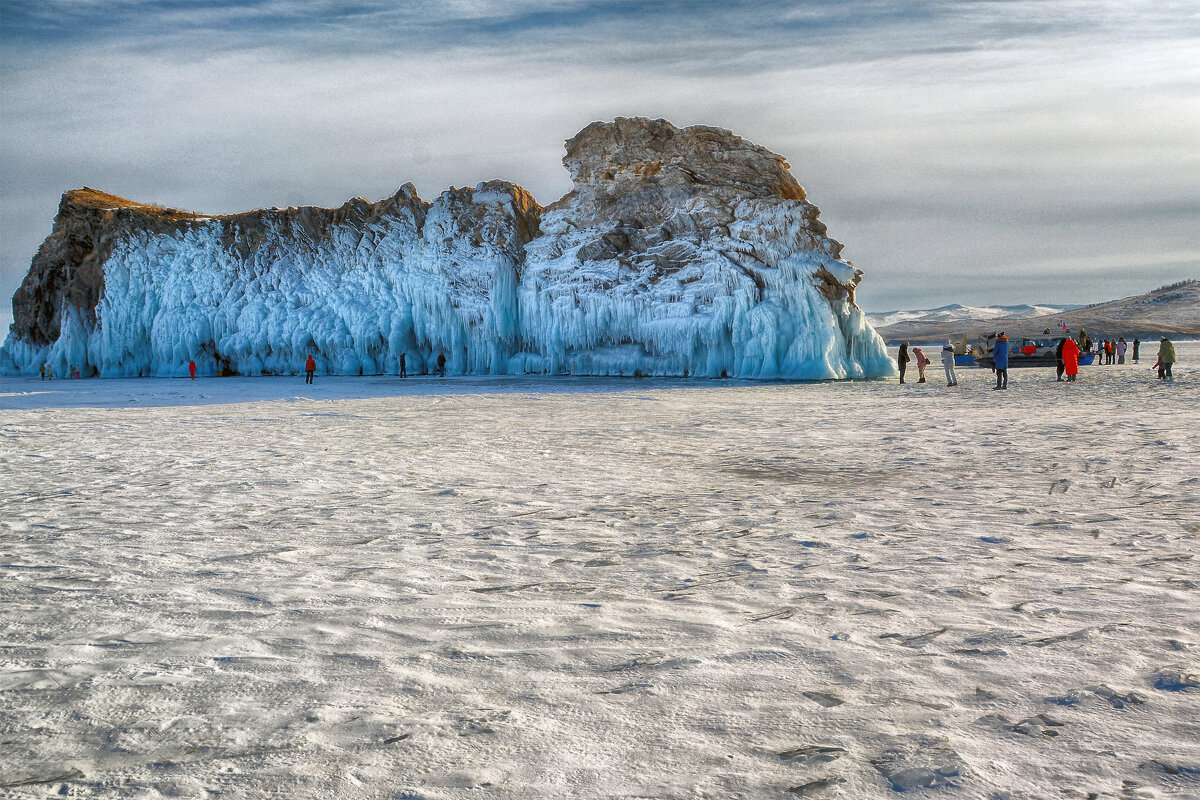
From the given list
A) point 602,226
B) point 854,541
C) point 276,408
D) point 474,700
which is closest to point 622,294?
point 602,226

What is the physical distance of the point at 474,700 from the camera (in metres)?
2.86

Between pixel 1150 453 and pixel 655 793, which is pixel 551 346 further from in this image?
pixel 655 793

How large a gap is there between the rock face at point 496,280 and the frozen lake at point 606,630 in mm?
22828

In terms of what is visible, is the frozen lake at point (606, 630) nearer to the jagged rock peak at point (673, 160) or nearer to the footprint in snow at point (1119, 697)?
the footprint in snow at point (1119, 697)

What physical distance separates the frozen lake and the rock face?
2283cm

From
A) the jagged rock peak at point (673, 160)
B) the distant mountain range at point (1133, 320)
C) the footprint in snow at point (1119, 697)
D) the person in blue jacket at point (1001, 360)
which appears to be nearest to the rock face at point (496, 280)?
the jagged rock peak at point (673, 160)

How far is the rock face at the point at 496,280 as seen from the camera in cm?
3008

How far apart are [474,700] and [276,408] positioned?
15.7 meters

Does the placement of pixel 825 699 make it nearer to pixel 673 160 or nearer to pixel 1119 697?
pixel 1119 697

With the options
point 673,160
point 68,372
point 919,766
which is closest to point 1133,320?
point 673,160

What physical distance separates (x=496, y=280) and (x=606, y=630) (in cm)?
3404

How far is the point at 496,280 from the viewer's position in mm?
36531

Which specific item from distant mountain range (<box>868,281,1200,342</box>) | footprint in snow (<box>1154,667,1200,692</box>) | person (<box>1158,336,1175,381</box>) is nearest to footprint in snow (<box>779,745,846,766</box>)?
footprint in snow (<box>1154,667,1200,692</box>)

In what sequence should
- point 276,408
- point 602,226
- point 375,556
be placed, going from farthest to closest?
point 602,226 → point 276,408 → point 375,556
